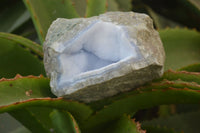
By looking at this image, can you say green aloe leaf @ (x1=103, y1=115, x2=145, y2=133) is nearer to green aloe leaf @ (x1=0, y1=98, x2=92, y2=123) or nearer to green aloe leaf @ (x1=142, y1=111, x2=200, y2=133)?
green aloe leaf @ (x1=0, y1=98, x2=92, y2=123)

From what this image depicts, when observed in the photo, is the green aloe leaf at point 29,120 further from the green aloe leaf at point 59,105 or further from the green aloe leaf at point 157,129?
the green aloe leaf at point 157,129

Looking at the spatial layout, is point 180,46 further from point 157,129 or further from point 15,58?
point 15,58

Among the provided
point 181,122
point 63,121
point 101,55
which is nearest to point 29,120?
point 63,121

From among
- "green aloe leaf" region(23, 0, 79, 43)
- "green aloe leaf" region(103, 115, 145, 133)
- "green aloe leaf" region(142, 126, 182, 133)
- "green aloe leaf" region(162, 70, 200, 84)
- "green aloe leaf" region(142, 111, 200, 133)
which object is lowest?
"green aloe leaf" region(142, 111, 200, 133)

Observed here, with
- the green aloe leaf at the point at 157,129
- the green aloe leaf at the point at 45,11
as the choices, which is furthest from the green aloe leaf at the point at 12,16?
the green aloe leaf at the point at 157,129

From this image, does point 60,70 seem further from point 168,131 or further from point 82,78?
point 168,131

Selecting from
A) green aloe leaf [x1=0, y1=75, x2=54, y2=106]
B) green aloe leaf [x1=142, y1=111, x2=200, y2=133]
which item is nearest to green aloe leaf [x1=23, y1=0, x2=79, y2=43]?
green aloe leaf [x1=0, y1=75, x2=54, y2=106]
